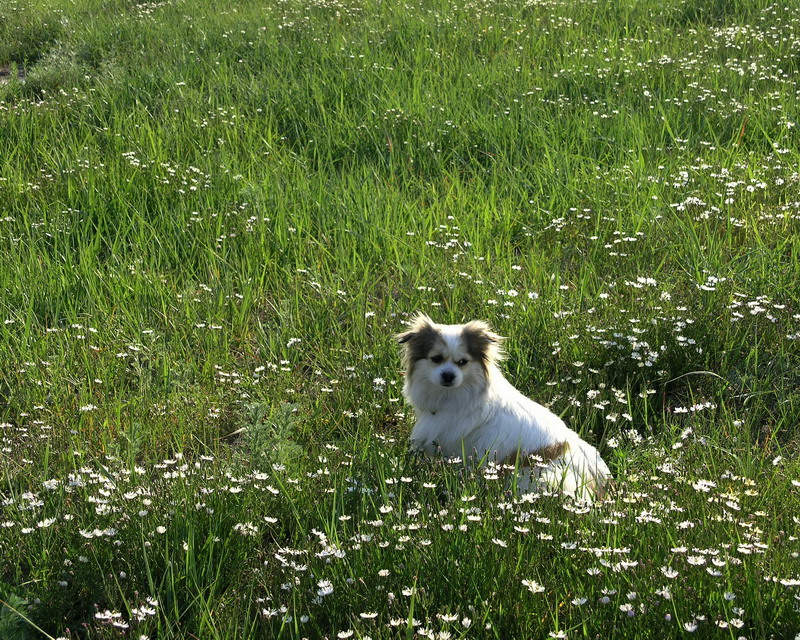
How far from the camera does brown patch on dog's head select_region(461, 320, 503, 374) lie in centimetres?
432

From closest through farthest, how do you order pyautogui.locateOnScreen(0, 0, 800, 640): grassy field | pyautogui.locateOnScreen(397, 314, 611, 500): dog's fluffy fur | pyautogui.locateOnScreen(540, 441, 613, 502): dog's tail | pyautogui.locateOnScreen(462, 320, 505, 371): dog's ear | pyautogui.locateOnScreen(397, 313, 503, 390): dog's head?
pyautogui.locateOnScreen(0, 0, 800, 640): grassy field < pyautogui.locateOnScreen(540, 441, 613, 502): dog's tail < pyautogui.locateOnScreen(397, 314, 611, 500): dog's fluffy fur < pyautogui.locateOnScreen(397, 313, 503, 390): dog's head < pyautogui.locateOnScreen(462, 320, 505, 371): dog's ear

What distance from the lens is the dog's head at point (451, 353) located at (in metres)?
4.22

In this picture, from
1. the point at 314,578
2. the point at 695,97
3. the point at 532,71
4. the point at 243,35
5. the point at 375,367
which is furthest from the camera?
the point at 243,35

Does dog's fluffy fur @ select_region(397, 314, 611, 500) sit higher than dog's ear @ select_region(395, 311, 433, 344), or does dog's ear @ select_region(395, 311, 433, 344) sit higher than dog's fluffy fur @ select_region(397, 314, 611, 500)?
dog's ear @ select_region(395, 311, 433, 344)

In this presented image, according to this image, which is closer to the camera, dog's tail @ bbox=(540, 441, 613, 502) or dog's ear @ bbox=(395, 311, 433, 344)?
dog's tail @ bbox=(540, 441, 613, 502)

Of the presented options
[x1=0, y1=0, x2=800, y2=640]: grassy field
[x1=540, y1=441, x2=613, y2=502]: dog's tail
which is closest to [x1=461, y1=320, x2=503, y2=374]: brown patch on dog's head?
[x1=0, y1=0, x2=800, y2=640]: grassy field

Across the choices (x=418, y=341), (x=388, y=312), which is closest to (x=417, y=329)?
(x=418, y=341)

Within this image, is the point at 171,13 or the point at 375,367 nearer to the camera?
the point at 375,367

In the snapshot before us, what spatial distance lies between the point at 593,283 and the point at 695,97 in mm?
3412

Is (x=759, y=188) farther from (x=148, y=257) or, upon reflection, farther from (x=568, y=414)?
(x=148, y=257)

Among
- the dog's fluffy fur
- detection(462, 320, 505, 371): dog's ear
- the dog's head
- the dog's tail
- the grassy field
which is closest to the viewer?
the grassy field

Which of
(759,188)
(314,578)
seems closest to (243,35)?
(759,188)

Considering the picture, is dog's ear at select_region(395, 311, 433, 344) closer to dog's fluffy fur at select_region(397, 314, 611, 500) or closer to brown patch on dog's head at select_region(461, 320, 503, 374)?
dog's fluffy fur at select_region(397, 314, 611, 500)

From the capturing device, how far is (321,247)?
6.03 meters
